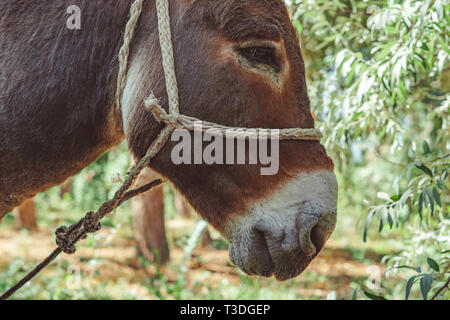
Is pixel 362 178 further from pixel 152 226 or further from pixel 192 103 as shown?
pixel 192 103

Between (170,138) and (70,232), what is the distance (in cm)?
61

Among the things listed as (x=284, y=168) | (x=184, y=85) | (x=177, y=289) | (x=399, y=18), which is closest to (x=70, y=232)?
(x=184, y=85)

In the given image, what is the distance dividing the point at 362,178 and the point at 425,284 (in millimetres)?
6296

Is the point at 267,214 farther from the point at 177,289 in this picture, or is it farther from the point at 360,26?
the point at 177,289

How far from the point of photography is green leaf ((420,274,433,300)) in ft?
6.37

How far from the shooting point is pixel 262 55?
1.70m

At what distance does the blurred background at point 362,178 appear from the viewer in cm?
240

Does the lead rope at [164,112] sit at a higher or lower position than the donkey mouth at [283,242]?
higher

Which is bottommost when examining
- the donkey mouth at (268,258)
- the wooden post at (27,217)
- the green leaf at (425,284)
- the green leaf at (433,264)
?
the wooden post at (27,217)

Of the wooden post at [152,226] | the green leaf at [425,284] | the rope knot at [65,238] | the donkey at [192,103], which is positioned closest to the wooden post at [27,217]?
the wooden post at [152,226]

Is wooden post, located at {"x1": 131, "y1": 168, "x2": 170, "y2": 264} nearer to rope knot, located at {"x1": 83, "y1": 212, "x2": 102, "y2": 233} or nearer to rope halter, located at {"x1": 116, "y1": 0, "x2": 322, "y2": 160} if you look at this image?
rope knot, located at {"x1": 83, "y1": 212, "x2": 102, "y2": 233}

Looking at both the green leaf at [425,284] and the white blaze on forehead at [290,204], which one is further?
the green leaf at [425,284]

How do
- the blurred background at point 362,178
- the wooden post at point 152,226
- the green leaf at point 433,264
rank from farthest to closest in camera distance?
the wooden post at point 152,226 < the blurred background at point 362,178 < the green leaf at point 433,264

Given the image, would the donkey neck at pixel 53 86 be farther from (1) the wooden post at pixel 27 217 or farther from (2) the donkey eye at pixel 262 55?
(1) the wooden post at pixel 27 217
